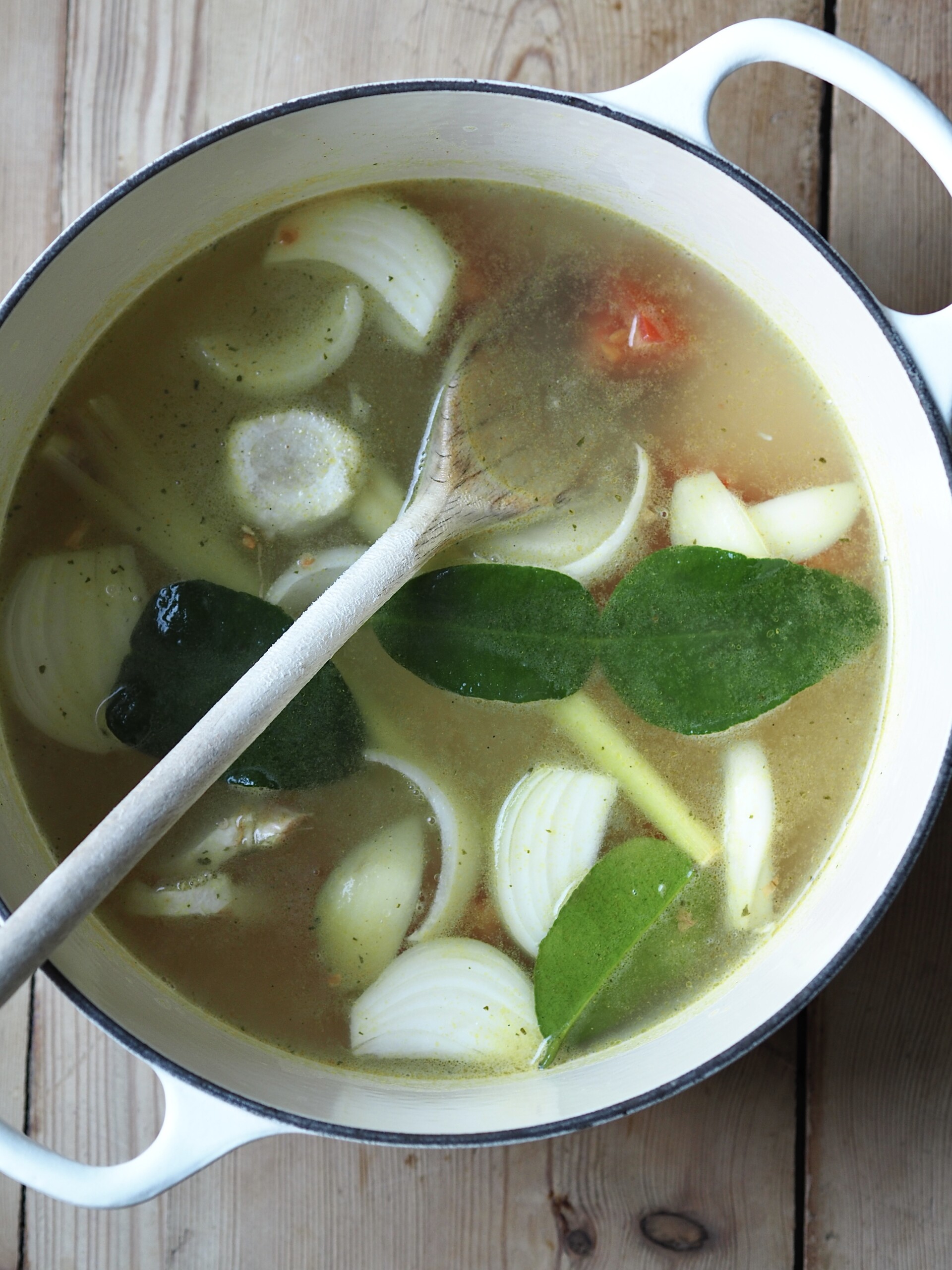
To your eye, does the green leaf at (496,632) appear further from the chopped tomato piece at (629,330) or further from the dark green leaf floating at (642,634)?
the chopped tomato piece at (629,330)

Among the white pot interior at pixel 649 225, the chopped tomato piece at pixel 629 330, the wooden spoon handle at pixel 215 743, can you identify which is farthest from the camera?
the chopped tomato piece at pixel 629 330

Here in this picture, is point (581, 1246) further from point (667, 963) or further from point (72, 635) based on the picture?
point (72, 635)

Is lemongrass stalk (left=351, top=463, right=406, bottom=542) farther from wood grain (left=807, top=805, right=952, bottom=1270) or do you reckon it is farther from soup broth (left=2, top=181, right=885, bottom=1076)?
wood grain (left=807, top=805, right=952, bottom=1270)

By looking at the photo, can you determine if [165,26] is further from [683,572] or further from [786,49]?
[683,572]

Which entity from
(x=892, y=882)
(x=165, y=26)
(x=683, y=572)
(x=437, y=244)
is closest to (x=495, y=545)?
(x=683, y=572)

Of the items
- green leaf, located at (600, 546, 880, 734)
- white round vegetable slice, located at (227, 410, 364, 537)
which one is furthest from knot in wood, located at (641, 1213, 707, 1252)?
white round vegetable slice, located at (227, 410, 364, 537)

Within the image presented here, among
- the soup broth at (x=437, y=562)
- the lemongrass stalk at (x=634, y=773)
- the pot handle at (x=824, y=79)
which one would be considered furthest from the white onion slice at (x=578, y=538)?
the pot handle at (x=824, y=79)

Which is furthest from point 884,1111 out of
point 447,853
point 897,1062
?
point 447,853

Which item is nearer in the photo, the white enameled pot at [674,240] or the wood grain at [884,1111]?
the white enameled pot at [674,240]
